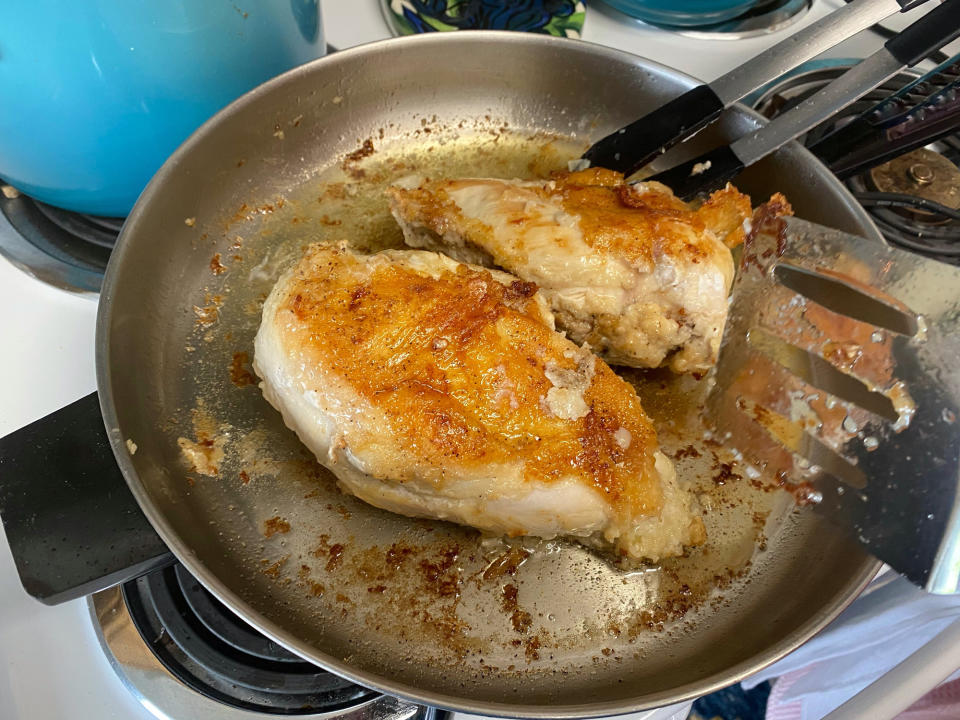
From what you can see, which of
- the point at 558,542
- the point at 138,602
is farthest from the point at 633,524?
the point at 138,602

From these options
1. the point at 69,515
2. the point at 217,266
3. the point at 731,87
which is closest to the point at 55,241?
the point at 217,266

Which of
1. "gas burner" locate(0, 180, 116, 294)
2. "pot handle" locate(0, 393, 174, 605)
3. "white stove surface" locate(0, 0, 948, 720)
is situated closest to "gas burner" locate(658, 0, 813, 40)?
"white stove surface" locate(0, 0, 948, 720)

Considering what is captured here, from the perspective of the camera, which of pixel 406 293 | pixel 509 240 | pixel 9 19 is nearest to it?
pixel 9 19

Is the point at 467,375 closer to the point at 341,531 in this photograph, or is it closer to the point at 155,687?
the point at 341,531

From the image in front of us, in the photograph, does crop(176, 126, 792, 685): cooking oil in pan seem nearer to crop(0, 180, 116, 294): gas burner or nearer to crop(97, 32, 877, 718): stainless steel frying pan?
crop(97, 32, 877, 718): stainless steel frying pan

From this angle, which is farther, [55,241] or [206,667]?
[55,241]

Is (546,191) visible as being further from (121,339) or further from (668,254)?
(121,339)
